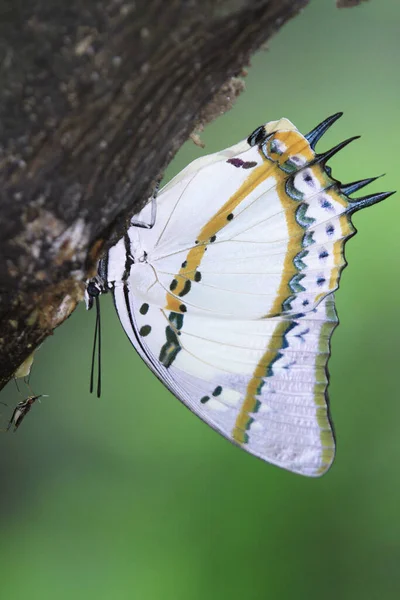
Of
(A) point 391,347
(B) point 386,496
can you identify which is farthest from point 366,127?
(B) point 386,496

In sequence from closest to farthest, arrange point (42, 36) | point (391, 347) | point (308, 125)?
1. point (42, 36)
2. point (391, 347)
3. point (308, 125)

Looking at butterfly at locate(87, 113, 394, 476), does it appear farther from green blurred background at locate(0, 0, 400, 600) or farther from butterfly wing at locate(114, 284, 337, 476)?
green blurred background at locate(0, 0, 400, 600)

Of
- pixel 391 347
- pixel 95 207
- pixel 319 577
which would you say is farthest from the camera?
pixel 391 347

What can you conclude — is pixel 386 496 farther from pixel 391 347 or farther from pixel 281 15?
pixel 281 15

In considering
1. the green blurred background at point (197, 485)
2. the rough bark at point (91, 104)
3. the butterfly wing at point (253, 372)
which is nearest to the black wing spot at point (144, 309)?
the butterfly wing at point (253, 372)

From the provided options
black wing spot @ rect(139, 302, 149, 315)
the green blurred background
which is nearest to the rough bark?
black wing spot @ rect(139, 302, 149, 315)

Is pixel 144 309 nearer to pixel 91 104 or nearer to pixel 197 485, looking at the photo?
pixel 91 104

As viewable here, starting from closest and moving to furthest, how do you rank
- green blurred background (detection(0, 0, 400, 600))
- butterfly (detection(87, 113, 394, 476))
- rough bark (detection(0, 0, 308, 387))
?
1. rough bark (detection(0, 0, 308, 387))
2. butterfly (detection(87, 113, 394, 476))
3. green blurred background (detection(0, 0, 400, 600))

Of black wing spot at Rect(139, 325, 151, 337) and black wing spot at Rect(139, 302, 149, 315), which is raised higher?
black wing spot at Rect(139, 302, 149, 315)

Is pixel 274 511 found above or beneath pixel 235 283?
beneath
